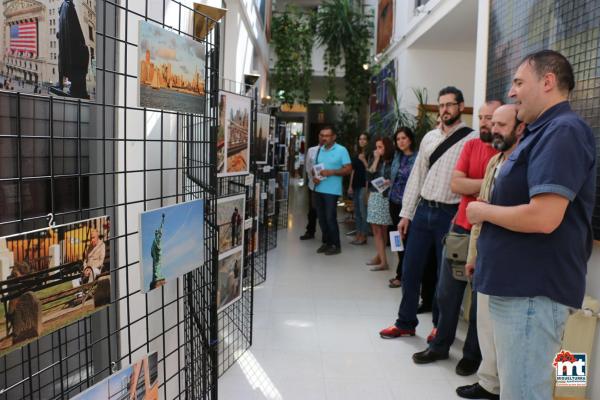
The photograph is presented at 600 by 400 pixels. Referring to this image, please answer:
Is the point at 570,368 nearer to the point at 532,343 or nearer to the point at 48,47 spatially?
the point at 532,343

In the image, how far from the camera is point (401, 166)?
4.46m

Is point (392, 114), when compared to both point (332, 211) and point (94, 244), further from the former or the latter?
point (94, 244)

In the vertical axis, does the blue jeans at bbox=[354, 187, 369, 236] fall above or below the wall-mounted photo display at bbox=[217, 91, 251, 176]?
below

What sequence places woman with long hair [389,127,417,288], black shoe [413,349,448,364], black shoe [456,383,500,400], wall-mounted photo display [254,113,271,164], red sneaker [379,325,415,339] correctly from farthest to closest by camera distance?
woman with long hair [389,127,417,288], wall-mounted photo display [254,113,271,164], red sneaker [379,325,415,339], black shoe [413,349,448,364], black shoe [456,383,500,400]

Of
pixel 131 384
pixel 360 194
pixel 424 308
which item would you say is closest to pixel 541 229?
pixel 131 384

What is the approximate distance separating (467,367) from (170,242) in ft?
7.00

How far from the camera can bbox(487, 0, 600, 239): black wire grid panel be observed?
2.27m

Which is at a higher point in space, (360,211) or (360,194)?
(360,194)

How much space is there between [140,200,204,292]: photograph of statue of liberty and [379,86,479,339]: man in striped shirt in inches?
71.2

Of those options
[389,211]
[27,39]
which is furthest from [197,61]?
[389,211]

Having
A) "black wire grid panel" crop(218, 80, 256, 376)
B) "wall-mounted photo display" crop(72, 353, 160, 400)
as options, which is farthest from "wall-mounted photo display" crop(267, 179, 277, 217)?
"wall-mounted photo display" crop(72, 353, 160, 400)

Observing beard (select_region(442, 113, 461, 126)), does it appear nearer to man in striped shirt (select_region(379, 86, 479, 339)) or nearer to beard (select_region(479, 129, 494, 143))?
man in striped shirt (select_region(379, 86, 479, 339))

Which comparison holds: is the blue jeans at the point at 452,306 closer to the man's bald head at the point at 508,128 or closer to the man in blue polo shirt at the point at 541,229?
the man's bald head at the point at 508,128

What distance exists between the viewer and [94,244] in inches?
43.6
